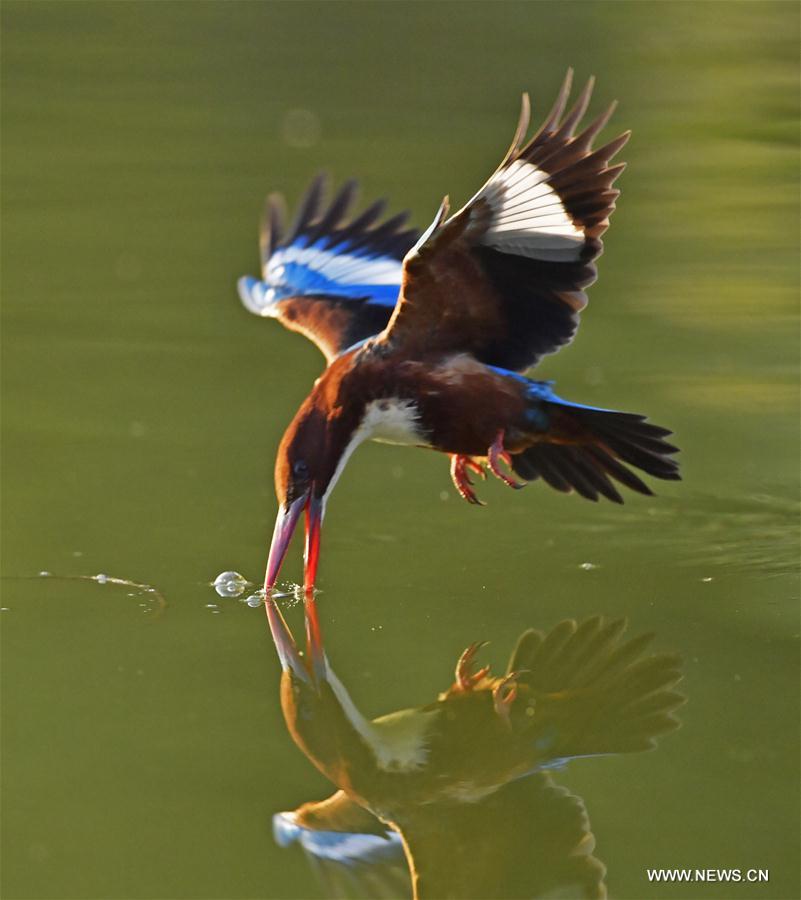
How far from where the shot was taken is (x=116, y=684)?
11.6 feet

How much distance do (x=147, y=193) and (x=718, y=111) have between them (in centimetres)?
399

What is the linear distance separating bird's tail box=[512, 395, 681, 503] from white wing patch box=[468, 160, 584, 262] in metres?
0.41

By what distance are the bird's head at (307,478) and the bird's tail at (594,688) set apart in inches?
25.3

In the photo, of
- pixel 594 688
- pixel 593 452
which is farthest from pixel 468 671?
pixel 593 452

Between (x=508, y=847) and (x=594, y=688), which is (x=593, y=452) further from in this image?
(x=508, y=847)

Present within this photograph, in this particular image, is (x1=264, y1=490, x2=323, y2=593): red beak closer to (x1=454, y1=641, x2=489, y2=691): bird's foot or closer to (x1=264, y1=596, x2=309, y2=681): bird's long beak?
(x1=264, y1=596, x2=309, y2=681): bird's long beak

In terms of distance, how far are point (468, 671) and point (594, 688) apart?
299 millimetres

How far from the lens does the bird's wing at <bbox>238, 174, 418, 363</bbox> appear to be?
4.84 meters

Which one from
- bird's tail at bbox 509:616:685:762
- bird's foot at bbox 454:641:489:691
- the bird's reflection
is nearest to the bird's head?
the bird's reflection

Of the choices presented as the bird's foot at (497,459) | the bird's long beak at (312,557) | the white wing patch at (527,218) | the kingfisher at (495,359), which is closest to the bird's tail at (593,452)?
the kingfisher at (495,359)

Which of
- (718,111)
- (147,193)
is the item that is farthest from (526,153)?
(718,111)

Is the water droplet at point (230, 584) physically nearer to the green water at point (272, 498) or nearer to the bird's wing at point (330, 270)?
the green water at point (272, 498)

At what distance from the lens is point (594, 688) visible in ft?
11.6

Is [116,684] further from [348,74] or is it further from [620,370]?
[348,74]
